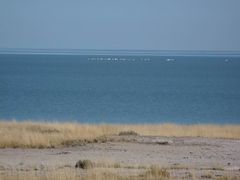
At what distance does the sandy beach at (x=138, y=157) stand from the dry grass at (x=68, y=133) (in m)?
0.62

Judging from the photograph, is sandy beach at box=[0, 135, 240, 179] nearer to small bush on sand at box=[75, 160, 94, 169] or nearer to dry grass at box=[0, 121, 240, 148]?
small bush on sand at box=[75, 160, 94, 169]

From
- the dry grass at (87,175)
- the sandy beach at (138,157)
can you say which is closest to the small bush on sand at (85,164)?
the sandy beach at (138,157)

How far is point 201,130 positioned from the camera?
2811 cm

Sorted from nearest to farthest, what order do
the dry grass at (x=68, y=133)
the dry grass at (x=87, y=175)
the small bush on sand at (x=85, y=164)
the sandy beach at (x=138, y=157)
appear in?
the dry grass at (x=87, y=175)
the sandy beach at (x=138, y=157)
the small bush on sand at (x=85, y=164)
the dry grass at (x=68, y=133)

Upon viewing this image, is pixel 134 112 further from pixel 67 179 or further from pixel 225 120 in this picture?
pixel 67 179

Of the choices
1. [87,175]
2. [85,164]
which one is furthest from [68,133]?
[87,175]

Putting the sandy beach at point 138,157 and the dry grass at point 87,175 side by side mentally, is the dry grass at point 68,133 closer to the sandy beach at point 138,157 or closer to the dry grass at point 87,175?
the sandy beach at point 138,157

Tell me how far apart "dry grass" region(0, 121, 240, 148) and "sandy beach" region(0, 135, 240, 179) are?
62cm

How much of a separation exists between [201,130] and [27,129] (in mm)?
7184

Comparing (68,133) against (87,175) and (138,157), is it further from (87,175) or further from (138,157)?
(87,175)

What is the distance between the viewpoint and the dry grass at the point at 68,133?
21.8 metres

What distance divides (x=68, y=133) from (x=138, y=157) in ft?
19.0

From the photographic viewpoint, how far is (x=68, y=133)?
80.2ft

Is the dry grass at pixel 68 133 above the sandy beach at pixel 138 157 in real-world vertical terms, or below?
above
